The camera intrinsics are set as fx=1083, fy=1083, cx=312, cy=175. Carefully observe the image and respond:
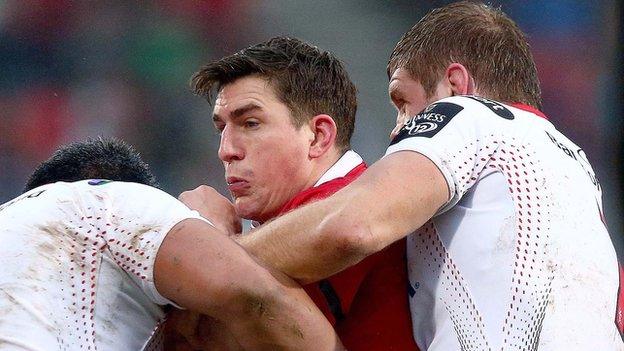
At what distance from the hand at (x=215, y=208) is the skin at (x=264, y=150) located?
0.03 m

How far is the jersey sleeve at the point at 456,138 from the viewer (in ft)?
8.73

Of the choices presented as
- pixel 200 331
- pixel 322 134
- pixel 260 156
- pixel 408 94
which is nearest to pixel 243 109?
pixel 260 156

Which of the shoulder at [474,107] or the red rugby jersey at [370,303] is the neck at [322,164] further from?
the shoulder at [474,107]

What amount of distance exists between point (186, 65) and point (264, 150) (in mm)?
3848

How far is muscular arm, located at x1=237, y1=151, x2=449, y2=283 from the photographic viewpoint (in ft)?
8.30

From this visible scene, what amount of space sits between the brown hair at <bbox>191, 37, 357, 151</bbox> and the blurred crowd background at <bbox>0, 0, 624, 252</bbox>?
3.05m

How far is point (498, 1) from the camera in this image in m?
6.78

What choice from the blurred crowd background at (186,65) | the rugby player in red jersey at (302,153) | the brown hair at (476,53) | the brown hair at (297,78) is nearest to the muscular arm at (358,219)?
the rugby player in red jersey at (302,153)

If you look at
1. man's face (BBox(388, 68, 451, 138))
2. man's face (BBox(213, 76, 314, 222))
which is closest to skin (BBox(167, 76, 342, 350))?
man's face (BBox(213, 76, 314, 222))

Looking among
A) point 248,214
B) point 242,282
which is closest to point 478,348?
point 242,282

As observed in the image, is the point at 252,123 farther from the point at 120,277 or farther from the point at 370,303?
the point at 120,277

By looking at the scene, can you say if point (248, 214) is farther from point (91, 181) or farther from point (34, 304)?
point (34, 304)

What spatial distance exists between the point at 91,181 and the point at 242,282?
48 centimetres

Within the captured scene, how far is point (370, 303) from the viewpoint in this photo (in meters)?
2.88
